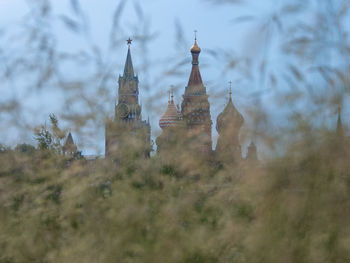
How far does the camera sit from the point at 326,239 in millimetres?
1421

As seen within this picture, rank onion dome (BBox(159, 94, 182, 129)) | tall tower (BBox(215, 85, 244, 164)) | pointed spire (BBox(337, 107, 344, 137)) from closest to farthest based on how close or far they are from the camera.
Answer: pointed spire (BBox(337, 107, 344, 137)), tall tower (BBox(215, 85, 244, 164)), onion dome (BBox(159, 94, 182, 129))

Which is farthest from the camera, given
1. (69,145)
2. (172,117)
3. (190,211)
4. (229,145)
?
(172,117)

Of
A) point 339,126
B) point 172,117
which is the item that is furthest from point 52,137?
point 339,126

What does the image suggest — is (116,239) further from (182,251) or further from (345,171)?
(345,171)

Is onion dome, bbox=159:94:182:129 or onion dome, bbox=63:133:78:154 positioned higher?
onion dome, bbox=159:94:182:129

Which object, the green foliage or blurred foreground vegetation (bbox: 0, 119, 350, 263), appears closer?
blurred foreground vegetation (bbox: 0, 119, 350, 263)

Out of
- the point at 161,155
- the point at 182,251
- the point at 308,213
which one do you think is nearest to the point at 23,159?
the point at 161,155

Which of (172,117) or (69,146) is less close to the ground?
(172,117)

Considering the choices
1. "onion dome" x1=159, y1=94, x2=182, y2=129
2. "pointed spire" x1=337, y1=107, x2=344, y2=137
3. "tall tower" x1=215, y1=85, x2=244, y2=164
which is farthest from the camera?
"onion dome" x1=159, y1=94, x2=182, y2=129

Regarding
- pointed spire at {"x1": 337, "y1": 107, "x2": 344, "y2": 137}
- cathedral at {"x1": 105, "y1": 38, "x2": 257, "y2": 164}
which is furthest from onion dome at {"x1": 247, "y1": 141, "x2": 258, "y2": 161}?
pointed spire at {"x1": 337, "y1": 107, "x2": 344, "y2": 137}

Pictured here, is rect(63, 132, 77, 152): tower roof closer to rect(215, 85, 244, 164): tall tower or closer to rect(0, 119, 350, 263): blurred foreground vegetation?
rect(0, 119, 350, 263): blurred foreground vegetation

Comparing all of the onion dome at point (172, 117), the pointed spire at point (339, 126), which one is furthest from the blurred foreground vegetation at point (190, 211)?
the onion dome at point (172, 117)

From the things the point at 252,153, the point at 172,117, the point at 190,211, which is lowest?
the point at 190,211

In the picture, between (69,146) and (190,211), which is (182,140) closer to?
(190,211)
